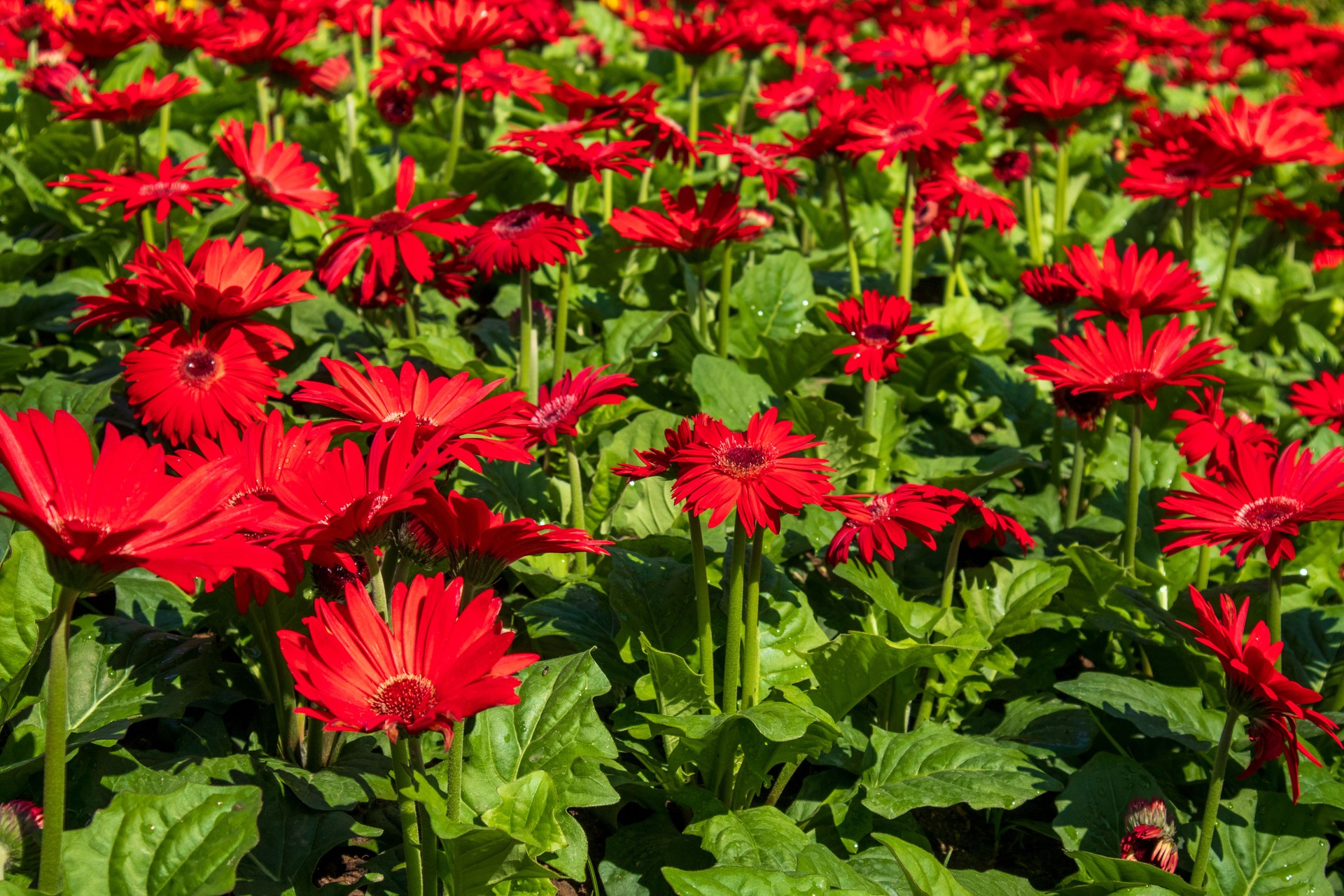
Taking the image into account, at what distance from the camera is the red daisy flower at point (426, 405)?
1772 millimetres

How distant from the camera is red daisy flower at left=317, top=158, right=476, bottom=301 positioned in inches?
101

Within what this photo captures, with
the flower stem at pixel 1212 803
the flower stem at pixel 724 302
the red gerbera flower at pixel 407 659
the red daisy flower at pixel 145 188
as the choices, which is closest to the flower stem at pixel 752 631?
the red gerbera flower at pixel 407 659

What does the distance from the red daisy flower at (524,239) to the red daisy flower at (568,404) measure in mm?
422

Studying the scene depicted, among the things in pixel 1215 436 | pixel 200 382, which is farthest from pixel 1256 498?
pixel 200 382

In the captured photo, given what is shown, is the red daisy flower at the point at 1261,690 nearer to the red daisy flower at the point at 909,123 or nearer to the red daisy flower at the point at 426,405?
the red daisy flower at the point at 426,405

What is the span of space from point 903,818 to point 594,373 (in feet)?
3.57

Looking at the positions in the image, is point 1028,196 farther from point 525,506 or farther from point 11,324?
point 11,324

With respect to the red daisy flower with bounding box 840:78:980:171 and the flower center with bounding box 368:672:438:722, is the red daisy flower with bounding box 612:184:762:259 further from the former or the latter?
the flower center with bounding box 368:672:438:722

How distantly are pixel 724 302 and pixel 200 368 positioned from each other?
152 centimetres

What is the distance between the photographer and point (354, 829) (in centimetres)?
194

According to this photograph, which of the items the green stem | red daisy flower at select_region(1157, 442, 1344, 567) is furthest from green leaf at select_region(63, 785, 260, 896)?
red daisy flower at select_region(1157, 442, 1344, 567)

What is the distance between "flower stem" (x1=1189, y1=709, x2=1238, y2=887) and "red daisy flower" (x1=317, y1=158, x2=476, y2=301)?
5.95 ft

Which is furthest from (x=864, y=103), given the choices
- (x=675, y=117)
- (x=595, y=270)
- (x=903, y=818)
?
(x=903, y=818)

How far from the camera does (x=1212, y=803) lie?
76.1 inches
